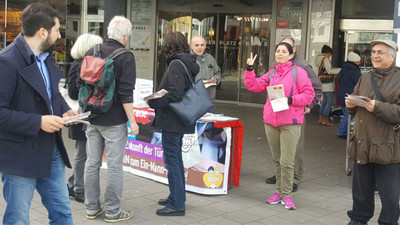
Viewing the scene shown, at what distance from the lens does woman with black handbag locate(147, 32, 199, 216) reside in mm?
5301

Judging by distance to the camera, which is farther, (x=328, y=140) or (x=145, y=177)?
(x=328, y=140)

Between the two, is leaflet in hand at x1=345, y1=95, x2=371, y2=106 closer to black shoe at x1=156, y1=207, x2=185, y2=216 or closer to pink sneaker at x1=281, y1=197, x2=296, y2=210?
pink sneaker at x1=281, y1=197, x2=296, y2=210

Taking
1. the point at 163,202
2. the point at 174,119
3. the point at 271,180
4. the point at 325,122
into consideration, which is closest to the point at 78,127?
the point at 174,119

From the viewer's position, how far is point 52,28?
352cm

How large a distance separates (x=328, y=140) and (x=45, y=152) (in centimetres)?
796

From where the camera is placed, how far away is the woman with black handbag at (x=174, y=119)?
209 inches

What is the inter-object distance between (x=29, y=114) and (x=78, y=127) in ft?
8.01

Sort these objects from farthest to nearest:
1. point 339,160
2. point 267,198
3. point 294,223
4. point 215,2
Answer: point 215,2, point 339,160, point 267,198, point 294,223

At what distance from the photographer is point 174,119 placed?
5.39 metres

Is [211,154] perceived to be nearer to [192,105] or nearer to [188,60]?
[192,105]

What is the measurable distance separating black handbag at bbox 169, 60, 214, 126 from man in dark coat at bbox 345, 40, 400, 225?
1.45m

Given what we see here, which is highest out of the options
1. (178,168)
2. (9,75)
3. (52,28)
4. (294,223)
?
(52,28)

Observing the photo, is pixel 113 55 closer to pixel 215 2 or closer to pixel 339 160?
pixel 339 160

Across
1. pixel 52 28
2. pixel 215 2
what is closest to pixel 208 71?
pixel 52 28
